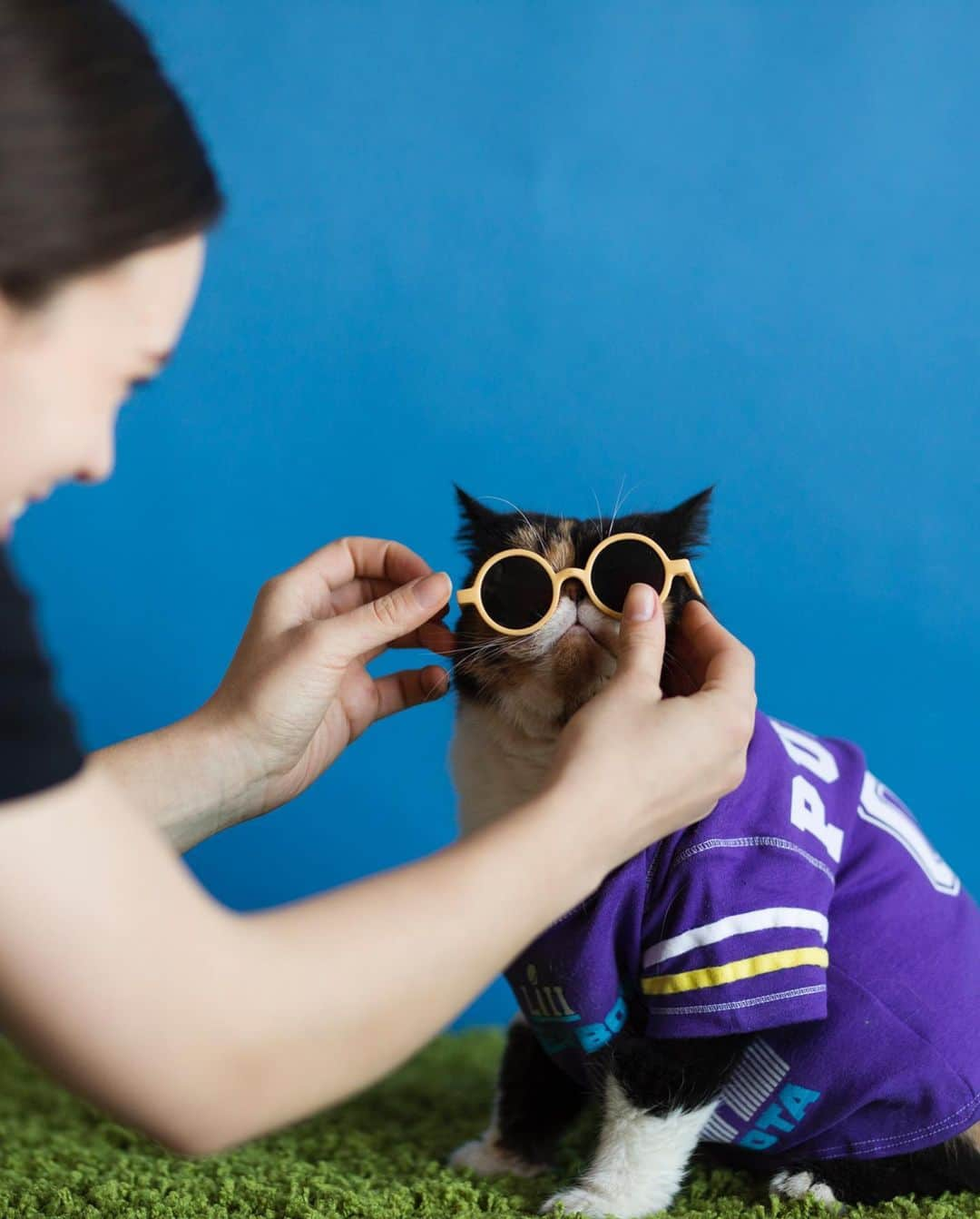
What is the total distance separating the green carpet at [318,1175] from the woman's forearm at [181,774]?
358 mm

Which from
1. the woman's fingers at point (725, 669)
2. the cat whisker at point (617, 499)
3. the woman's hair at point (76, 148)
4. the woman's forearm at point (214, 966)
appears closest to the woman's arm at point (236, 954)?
the woman's forearm at point (214, 966)

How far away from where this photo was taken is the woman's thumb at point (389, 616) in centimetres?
115

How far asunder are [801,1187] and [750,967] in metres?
0.35

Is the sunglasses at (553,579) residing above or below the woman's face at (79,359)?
below

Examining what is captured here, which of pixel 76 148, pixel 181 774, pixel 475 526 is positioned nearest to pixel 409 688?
pixel 475 526

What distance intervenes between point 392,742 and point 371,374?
0.69 metres

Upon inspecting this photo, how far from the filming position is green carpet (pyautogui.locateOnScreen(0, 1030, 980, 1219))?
46.1 inches

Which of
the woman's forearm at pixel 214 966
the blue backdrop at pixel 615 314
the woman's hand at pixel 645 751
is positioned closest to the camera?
the woman's forearm at pixel 214 966

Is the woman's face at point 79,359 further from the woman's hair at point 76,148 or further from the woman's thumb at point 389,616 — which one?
the woman's thumb at point 389,616

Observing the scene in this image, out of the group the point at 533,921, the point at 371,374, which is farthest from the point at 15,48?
the point at 371,374

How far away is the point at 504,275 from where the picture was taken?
1.97 meters

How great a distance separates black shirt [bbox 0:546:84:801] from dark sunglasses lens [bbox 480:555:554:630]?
2.01ft

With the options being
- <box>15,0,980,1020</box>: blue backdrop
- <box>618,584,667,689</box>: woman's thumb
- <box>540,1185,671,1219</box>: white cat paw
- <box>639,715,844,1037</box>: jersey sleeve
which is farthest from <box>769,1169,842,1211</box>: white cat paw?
<box>15,0,980,1020</box>: blue backdrop

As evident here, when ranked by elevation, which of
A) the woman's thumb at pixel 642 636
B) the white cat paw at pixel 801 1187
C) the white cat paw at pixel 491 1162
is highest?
the woman's thumb at pixel 642 636
